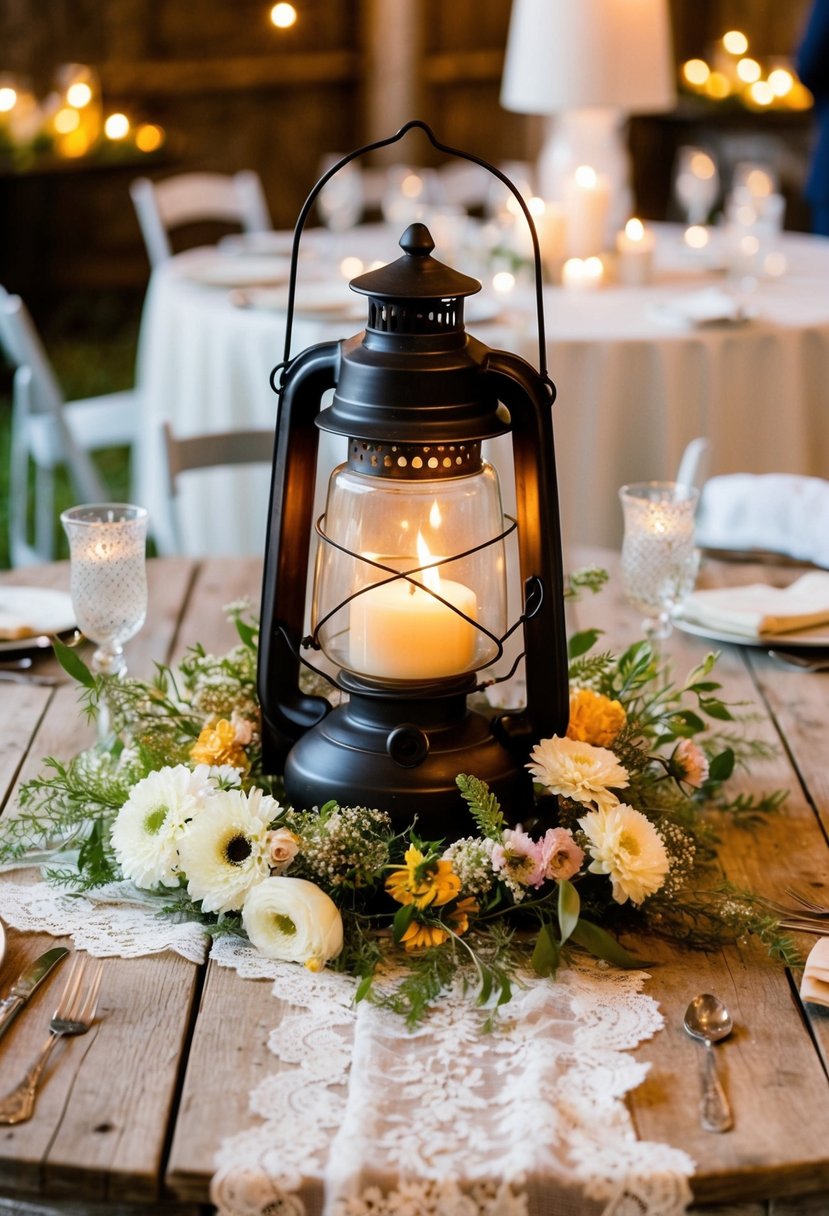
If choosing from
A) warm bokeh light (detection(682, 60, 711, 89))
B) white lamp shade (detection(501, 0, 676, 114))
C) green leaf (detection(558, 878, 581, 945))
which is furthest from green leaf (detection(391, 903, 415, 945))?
warm bokeh light (detection(682, 60, 711, 89))

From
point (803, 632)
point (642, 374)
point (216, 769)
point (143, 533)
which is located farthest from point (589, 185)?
point (216, 769)

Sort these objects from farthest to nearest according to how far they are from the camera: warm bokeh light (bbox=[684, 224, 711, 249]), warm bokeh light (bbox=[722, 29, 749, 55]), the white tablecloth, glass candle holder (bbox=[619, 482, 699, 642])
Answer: warm bokeh light (bbox=[722, 29, 749, 55]) → warm bokeh light (bbox=[684, 224, 711, 249]) → the white tablecloth → glass candle holder (bbox=[619, 482, 699, 642])

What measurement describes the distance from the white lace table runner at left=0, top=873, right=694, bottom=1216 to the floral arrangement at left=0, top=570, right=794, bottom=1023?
24mm

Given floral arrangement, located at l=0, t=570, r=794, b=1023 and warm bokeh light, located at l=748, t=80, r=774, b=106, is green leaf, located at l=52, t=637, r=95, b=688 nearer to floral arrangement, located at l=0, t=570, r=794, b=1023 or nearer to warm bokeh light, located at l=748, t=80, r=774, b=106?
floral arrangement, located at l=0, t=570, r=794, b=1023

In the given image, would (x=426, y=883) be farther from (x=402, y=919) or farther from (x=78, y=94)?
(x=78, y=94)

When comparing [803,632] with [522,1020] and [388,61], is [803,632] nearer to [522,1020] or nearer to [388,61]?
[522,1020]

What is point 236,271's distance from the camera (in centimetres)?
A: 343

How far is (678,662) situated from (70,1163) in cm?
99

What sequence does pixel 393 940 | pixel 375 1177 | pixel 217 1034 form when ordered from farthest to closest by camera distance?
pixel 393 940
pixel 217 1034
pixel 375 1177

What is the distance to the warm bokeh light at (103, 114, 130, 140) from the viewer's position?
20.4 feet

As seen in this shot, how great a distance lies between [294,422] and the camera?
1158 mm

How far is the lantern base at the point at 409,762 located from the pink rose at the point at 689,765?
0.53 ft

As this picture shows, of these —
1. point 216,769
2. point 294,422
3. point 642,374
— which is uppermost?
point 294,422

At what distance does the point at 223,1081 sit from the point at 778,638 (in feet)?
3.21
